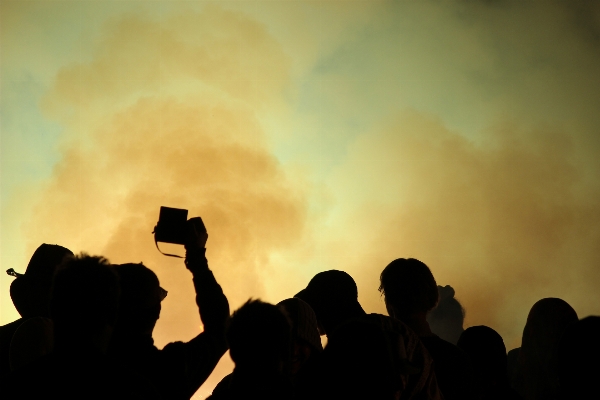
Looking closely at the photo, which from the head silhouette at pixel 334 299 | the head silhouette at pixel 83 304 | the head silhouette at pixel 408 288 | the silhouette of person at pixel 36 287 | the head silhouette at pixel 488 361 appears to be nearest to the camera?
the head silhouette at pixel 83 304

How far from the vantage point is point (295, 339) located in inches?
97.7

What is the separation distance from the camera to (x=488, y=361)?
2.76 meters

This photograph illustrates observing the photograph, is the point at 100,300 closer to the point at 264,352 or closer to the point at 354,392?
the point at 264,352

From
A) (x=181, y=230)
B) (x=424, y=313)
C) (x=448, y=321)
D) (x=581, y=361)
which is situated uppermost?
(x=448, y=321)

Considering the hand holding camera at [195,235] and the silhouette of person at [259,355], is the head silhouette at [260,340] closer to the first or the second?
the silhouette of person at [259,355]

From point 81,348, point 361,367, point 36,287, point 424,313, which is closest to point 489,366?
point 424,313

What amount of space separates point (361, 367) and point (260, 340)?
0.33 meters

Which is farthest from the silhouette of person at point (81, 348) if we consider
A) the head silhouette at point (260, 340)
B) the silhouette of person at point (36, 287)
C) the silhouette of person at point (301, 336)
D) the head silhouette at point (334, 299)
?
the head silhouette at point (334, 299)

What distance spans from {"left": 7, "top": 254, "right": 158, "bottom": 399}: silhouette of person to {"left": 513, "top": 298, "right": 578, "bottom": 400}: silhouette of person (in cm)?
217

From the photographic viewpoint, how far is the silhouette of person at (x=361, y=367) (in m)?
1.84

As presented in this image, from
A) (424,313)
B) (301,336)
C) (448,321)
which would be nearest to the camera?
(301,336)

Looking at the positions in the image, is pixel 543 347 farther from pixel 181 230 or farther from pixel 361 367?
pixel 181 230

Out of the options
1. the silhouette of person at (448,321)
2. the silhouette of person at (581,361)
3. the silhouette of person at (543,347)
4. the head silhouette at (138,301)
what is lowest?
the silhouette of person at (581,361)

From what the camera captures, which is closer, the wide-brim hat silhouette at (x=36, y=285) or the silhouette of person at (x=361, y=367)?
the silhouette of person at (x=361, y=367)
